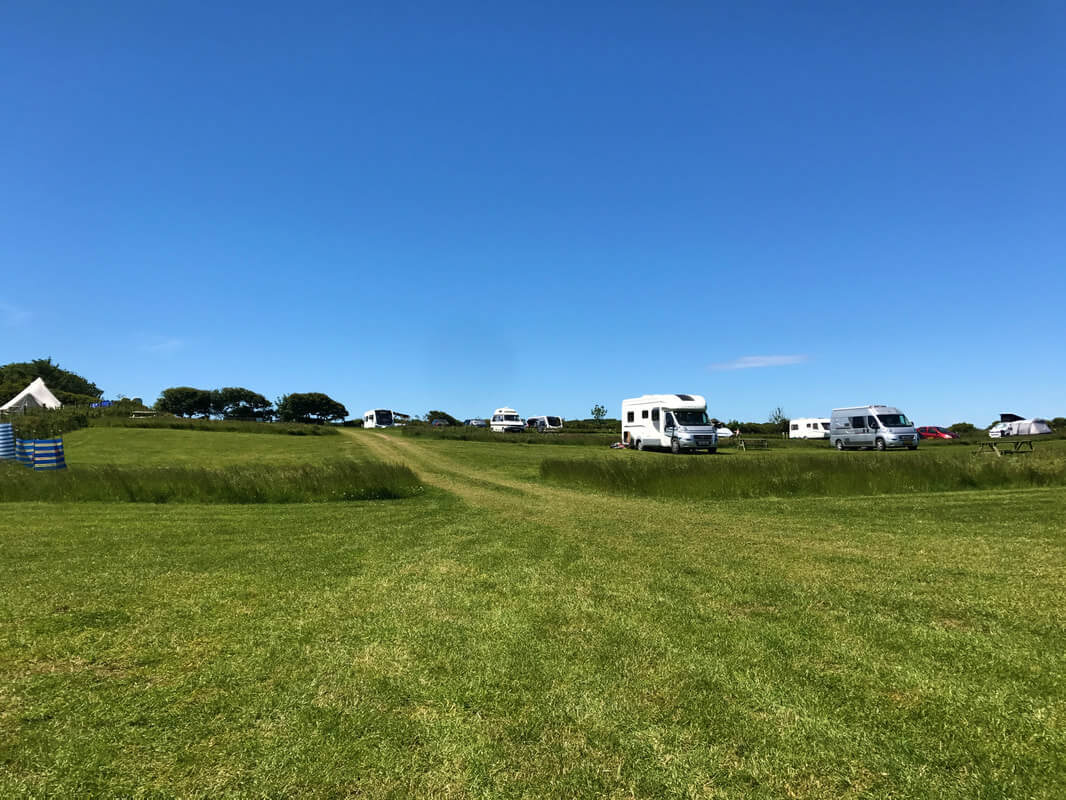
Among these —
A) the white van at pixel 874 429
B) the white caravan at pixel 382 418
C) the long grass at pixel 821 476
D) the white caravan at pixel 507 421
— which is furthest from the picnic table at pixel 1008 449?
the white caravan at pixel 382 418

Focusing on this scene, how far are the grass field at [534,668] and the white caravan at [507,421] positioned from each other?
45881mm

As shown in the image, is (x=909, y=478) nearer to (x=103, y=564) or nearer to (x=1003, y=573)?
(x=1003, y=573)

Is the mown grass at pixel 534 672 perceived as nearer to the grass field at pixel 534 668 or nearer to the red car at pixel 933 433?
the grass field at pixel 534 668

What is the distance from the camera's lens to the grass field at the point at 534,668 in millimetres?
2861

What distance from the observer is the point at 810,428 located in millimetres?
55531

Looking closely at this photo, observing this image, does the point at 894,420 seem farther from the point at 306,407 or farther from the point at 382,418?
the point at 306,407

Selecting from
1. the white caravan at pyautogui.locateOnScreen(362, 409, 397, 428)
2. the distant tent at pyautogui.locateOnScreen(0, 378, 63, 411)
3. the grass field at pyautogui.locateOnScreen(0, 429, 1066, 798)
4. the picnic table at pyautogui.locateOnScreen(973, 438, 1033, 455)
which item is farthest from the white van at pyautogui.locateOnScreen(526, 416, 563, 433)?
the grass field at pyautogui.locateOnScreen(0, 429, 1066, 798)

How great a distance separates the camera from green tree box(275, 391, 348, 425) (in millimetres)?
110812

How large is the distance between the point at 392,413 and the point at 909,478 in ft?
205

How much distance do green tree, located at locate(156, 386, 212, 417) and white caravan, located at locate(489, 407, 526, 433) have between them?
80.7m

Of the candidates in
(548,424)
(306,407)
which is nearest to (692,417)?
(548,424)

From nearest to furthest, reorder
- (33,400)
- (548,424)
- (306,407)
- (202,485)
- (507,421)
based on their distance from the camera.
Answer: (202,485), (507,421), (548,424), (33,400), (306,407)

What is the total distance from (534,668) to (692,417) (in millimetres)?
28617

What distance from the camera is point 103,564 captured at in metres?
6.93
